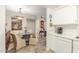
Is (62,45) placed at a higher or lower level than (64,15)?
lower

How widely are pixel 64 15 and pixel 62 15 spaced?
0.11ft

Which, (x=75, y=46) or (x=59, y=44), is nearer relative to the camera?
(x=75, y=46)

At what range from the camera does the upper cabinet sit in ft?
4.73

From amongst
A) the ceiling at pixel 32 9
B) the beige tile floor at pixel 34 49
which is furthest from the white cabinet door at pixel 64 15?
the beige tile floor at pixel 34 49

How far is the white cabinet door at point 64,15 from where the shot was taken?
1437mm

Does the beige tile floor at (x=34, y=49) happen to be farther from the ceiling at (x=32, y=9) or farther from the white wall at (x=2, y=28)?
the ceiling at (x=32, y=9)

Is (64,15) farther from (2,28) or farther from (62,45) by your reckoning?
(2,28)

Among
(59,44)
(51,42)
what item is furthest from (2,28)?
(59,44)

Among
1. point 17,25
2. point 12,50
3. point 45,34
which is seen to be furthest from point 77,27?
point 12,50

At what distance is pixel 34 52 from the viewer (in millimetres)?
1449

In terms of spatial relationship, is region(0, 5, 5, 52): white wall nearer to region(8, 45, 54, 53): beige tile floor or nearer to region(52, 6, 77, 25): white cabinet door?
region(8, 45, 54, 53): beige tile floor

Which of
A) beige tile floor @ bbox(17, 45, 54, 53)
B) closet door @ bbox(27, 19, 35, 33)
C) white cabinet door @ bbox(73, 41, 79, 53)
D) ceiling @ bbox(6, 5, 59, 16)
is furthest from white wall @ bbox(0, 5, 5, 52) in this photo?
white cabinet door @ bbox(73, 41, 79, 53)

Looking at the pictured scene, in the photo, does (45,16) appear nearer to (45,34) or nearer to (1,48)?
(45,34)

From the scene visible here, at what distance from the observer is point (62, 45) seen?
57.5 inches
